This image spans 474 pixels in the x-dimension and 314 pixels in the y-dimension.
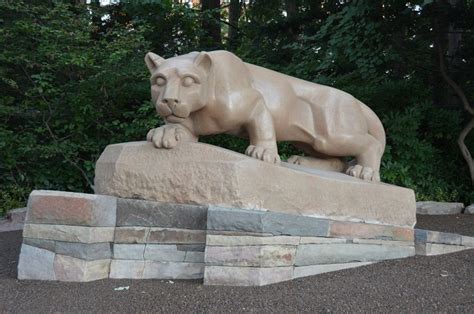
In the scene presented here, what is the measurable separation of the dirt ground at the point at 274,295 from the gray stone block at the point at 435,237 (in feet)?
1.78

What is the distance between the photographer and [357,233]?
3.46m

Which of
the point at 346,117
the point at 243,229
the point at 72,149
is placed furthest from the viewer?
the point at 72,149

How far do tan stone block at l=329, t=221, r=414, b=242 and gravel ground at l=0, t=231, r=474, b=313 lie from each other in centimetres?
28

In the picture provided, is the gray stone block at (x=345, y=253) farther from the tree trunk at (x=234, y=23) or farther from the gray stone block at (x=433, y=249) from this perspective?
the tree trunk at (x=234, y=23)

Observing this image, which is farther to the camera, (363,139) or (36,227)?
(363,139)

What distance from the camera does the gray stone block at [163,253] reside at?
3074 millimetres

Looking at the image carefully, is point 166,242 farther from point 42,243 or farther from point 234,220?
point 42,243

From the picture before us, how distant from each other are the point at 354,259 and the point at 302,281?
60 centimetres

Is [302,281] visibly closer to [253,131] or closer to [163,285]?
[163,285]

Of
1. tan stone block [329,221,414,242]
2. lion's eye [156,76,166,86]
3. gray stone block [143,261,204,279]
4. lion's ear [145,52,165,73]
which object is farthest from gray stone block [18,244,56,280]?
tan stone block [329,221,414,242]

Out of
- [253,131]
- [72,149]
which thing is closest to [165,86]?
[253,131]

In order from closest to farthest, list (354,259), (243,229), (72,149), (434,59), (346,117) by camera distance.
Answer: (243,229), (354,259), (346,117), (72,149), (434,59)

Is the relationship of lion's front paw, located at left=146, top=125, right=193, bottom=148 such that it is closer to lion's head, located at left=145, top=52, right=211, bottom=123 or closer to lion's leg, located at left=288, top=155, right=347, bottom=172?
lion's head, located at left=145, top=52, right=211, bottom=123

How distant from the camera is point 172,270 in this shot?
3.09 meters
